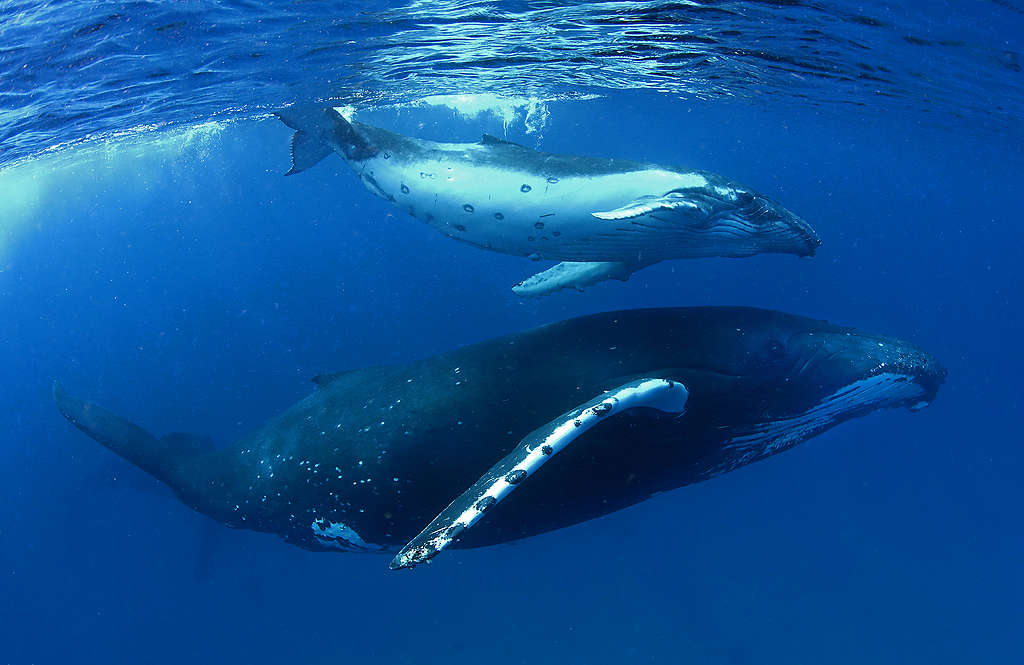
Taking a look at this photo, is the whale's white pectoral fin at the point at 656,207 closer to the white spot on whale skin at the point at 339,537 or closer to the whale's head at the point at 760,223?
the whale's head at the point at 760,223

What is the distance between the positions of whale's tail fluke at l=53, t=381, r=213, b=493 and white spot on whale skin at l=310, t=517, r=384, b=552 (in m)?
3.34

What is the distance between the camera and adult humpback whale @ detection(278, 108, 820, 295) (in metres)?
6.52

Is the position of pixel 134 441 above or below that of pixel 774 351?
below

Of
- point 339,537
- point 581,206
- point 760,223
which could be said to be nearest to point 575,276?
point 581,206

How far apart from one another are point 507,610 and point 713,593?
24.5ft

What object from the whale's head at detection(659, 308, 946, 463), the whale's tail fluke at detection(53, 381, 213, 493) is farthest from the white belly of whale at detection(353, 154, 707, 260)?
the whale's tail fluke at detection(53, 381, 213, 493)

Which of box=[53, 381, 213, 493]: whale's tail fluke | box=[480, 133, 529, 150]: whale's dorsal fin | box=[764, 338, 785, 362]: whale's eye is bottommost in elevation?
box=[53, 381, 213, 493]: whale's tail fluke

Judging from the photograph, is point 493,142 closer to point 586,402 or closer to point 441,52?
point 586,402

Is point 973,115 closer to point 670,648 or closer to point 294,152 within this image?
point 670,648

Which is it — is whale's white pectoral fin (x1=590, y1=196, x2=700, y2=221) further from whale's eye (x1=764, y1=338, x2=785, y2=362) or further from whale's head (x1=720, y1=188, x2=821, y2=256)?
whale's eye (x1=764, y1=338, x2=785, y2=362)

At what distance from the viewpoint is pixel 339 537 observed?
667 cm

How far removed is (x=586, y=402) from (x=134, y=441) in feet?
26.0

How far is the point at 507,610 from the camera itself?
60.2ft

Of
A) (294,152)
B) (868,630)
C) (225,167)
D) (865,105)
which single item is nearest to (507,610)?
(868,630)
